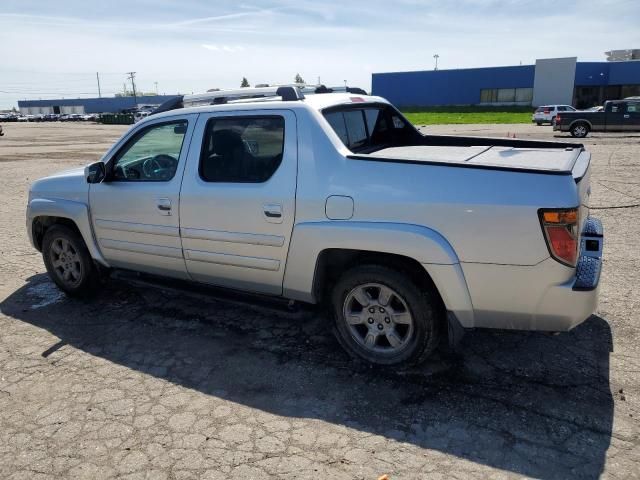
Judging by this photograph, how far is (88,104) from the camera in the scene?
11244 centimetres

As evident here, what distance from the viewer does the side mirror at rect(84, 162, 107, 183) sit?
4.59m

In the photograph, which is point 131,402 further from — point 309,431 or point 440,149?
point 440,149

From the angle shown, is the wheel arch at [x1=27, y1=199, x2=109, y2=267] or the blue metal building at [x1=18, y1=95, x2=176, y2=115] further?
the blue metal building at [x1=18, y1=95, x2=176, y2=115]

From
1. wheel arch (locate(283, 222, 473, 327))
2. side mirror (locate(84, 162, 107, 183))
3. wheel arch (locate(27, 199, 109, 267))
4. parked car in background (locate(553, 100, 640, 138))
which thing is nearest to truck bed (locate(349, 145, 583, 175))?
wheel arch (locate(283, 222, 473, 327))

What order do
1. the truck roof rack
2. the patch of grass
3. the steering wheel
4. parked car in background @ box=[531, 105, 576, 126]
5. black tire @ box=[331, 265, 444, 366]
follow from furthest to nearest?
the patch of grass, parked car in background @ box=[531, 105, 576, 126], the steering wheel, the truck roof rack, black tire @ box=[331, 265, 444, 366]

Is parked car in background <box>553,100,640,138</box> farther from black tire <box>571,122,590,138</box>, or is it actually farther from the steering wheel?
the steering wheel

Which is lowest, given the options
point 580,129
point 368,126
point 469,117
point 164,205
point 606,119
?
point 580,129

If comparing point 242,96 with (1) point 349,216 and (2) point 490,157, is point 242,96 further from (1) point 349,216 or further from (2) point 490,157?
(2) point 490,157

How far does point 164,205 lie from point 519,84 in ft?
213

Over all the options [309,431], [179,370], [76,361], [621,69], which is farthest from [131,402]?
[621,69]

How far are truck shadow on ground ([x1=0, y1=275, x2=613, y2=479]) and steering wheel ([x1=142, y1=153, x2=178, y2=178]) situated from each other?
3.49 feet

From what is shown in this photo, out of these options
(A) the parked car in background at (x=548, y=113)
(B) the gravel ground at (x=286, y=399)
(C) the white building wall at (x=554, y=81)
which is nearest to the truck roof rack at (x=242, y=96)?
(B) the gravel ground at (x=286, y=399)

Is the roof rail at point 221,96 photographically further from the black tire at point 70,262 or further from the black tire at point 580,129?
the black tire at point 580,129

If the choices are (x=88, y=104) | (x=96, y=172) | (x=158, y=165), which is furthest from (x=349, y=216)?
(x=88, y=104)
